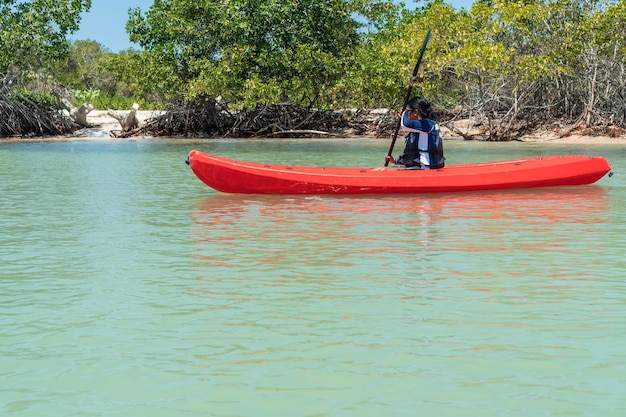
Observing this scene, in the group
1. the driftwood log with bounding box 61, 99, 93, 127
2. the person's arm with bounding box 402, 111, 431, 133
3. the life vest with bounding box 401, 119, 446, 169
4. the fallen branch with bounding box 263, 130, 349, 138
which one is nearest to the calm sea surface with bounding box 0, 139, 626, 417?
the life vest with bounding box 401, 119, 446, 169

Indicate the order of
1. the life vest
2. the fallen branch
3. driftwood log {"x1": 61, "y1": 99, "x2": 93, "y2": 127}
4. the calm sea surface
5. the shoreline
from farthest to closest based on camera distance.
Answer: driftwood log {"x1": 61, "y1": 99, "x2": 93, "y2": 127} < the fallen branch < the shoreline < the life vest < the calm sea surface

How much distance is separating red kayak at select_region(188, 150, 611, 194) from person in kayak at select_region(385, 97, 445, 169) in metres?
0.15

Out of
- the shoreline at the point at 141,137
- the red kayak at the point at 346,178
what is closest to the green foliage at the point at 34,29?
the shoreline at the point at 141,137

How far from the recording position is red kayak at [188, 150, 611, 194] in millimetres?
11164

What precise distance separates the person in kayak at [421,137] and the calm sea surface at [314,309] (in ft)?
2.49

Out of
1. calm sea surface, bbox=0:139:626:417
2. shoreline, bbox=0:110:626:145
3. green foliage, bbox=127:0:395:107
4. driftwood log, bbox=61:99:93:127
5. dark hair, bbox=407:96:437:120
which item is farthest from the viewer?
driftwood log, bbox=61:99:93:127

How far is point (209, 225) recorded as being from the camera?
9.21m

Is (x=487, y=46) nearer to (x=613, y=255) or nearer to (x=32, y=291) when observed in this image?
(x=613, y=255)

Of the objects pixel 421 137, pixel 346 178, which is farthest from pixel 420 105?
pixel 346 178

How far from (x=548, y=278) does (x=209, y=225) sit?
3.87m

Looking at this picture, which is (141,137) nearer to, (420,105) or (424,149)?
(424,149)

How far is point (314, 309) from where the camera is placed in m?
5.37

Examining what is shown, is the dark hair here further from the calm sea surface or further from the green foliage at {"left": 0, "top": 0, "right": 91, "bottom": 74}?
the green foliage at {"left": 0, "top": 0, "right": 91, "bottom": 74}

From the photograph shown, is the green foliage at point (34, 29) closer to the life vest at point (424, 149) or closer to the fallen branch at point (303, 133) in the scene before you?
the fallen branch at point (303, 133)
